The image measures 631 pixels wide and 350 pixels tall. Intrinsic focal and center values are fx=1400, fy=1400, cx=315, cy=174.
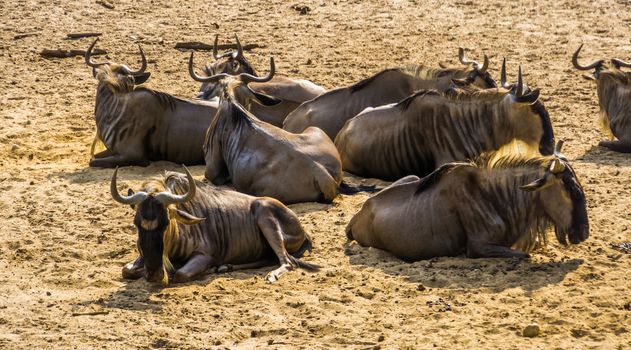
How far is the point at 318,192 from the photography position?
44.2ft

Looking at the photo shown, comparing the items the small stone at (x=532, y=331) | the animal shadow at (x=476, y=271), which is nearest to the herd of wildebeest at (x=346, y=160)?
the animal shadow at (x=476, y=271)

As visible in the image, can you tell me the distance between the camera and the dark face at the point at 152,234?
10.8 meters

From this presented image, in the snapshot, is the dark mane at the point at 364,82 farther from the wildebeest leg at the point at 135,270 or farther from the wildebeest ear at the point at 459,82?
the wildebeest leg at the point at 135,270

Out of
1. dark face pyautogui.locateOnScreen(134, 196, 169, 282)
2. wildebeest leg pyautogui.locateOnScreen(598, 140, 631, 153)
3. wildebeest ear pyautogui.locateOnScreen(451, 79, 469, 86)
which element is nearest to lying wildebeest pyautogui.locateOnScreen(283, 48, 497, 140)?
wildebeest ear pyautogui.locateOnScreen(451, 79, 469, 86)

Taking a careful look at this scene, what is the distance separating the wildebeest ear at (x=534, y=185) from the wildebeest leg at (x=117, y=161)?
17.7 feet

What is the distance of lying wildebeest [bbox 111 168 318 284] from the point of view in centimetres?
1083

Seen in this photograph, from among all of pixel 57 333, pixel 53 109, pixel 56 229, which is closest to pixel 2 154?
pixel 53 109

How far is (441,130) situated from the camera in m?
14.1

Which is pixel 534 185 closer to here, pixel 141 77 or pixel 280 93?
pixel 280 93

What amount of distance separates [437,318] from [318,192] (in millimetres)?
3643

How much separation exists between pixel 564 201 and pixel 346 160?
393 centimetres

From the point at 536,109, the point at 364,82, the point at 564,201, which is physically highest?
the point at 536,109

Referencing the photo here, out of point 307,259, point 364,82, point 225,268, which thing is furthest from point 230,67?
point 225,268

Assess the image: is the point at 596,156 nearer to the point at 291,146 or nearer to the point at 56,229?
the point at 291,146
